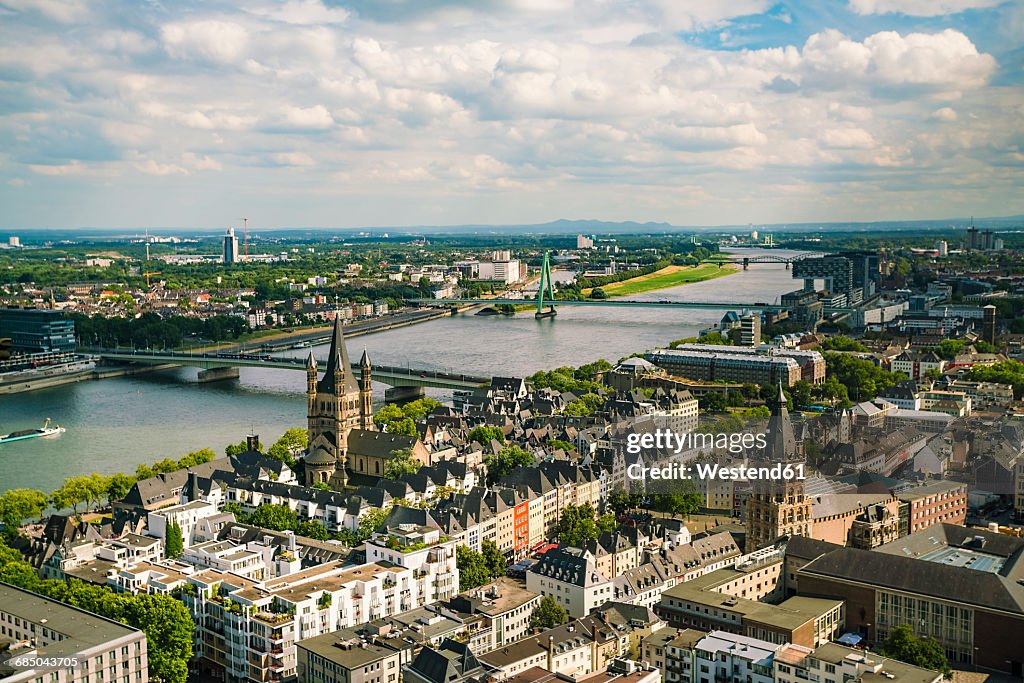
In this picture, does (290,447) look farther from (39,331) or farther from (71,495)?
(39,331)

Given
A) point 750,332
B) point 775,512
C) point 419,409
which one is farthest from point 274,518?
point 750,332

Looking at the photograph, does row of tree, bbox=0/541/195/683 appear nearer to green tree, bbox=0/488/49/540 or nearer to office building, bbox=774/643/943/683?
green tree, bbox=0/488/49/540

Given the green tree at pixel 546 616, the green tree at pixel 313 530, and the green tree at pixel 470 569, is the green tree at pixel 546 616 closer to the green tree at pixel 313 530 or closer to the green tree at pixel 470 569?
the green tree at pixel 470 569

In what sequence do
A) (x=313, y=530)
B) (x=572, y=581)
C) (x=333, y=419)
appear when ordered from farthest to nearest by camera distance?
1. (x=333, y=419)
2. (x=313, y=530)
3. (x=572, y=581)

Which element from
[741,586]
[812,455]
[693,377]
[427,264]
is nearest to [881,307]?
[693,377]

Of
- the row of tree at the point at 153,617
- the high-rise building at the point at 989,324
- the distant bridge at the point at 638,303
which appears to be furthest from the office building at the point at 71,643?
the distant bridge at the point at 638,303
